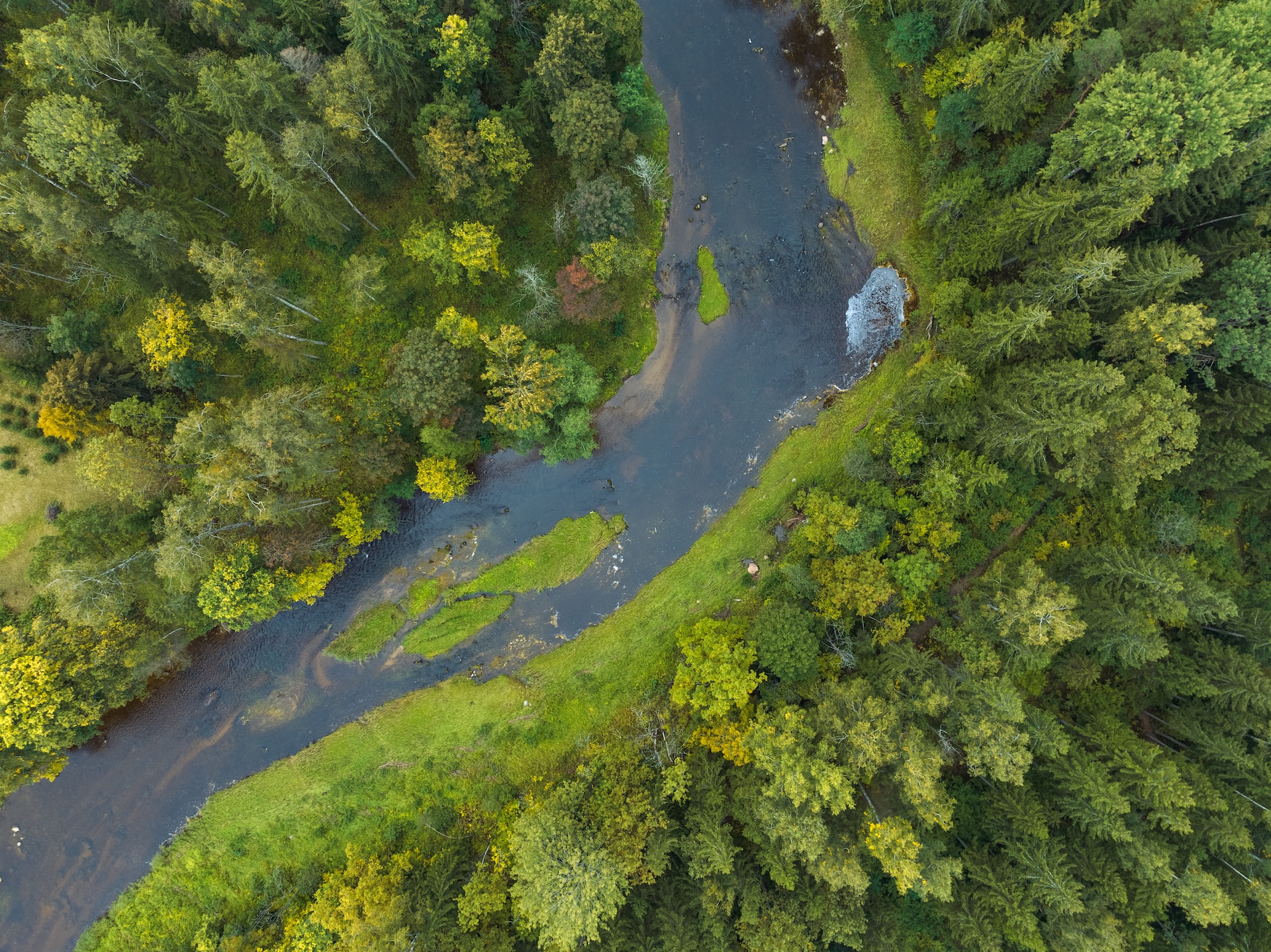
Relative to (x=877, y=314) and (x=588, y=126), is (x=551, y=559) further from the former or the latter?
(x=877, y=314)

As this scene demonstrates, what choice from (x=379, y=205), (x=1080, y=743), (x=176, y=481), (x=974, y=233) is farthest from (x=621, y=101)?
(x=1080, y=743)

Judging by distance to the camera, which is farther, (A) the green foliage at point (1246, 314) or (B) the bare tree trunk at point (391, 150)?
(B) the bare tree trunk at point (391, 150)

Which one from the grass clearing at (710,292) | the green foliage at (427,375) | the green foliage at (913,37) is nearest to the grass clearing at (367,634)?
the green foliage at (427,375)

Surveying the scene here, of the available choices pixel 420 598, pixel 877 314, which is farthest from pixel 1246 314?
pixel 420 598

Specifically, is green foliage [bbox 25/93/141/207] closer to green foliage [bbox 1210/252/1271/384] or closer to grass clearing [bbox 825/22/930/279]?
grass clearing [bbox 825/22/930/279]

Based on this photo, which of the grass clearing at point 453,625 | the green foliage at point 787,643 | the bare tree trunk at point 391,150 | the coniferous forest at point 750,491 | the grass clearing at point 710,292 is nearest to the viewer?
the coniferous forest at point 750,491

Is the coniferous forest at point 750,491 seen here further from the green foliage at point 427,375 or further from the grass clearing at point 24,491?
the grass clearing at point 24,491

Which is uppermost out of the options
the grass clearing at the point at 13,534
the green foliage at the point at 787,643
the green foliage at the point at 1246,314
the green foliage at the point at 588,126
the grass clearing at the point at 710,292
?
the grass clearing at the point at 13,534
